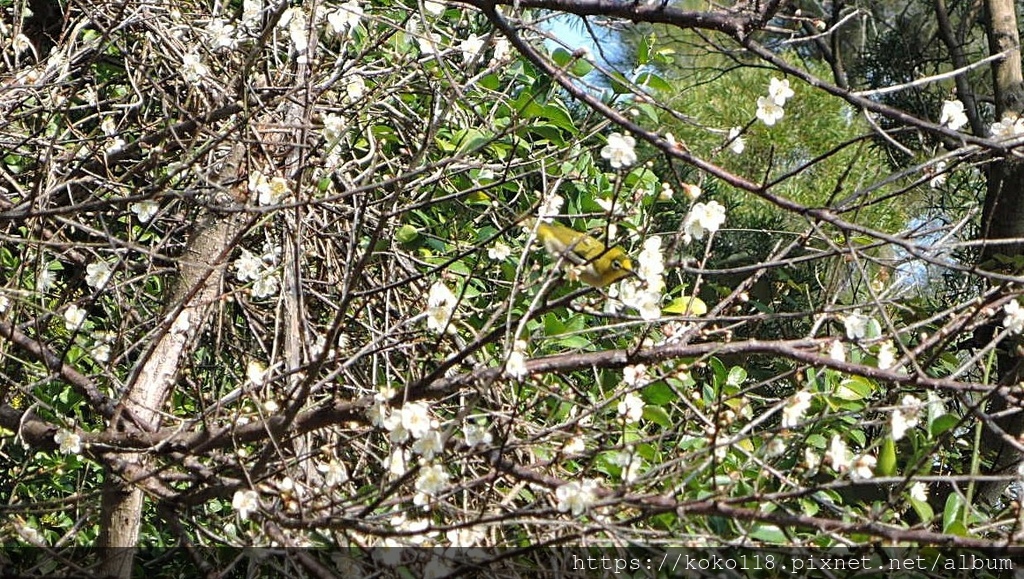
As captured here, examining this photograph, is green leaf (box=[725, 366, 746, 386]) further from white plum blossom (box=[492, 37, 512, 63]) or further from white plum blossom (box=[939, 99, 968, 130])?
white plum blossom (box=[492, 37, 512, 63])

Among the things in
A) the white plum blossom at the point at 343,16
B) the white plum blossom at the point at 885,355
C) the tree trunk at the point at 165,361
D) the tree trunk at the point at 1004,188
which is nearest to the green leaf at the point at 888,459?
the white plum blossom at the point at 885,355

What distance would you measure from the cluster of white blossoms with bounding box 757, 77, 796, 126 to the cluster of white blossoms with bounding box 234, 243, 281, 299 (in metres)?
0.93

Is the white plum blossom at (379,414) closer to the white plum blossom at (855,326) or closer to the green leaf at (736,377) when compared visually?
the white plum blossom at (855,326)

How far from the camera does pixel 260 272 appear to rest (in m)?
2.08

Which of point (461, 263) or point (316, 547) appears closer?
point (316, 547)

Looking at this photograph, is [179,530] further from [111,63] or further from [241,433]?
[111,63]

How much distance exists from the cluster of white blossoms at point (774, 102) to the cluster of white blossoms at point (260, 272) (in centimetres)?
93

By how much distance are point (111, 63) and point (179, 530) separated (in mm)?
1506

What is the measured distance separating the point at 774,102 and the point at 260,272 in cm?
105

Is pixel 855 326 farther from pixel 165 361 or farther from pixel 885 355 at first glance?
pixel 165 361

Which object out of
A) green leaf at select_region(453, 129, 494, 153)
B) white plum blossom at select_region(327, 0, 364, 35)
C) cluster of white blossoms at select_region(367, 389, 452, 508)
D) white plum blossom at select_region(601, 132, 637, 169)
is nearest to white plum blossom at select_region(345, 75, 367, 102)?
white plum blossom at select_region(327, 0, 364, 35)

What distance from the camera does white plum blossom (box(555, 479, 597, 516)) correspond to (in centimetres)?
134

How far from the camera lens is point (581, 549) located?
1667mm

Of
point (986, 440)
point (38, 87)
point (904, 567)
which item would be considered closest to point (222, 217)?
point (38, 87)
